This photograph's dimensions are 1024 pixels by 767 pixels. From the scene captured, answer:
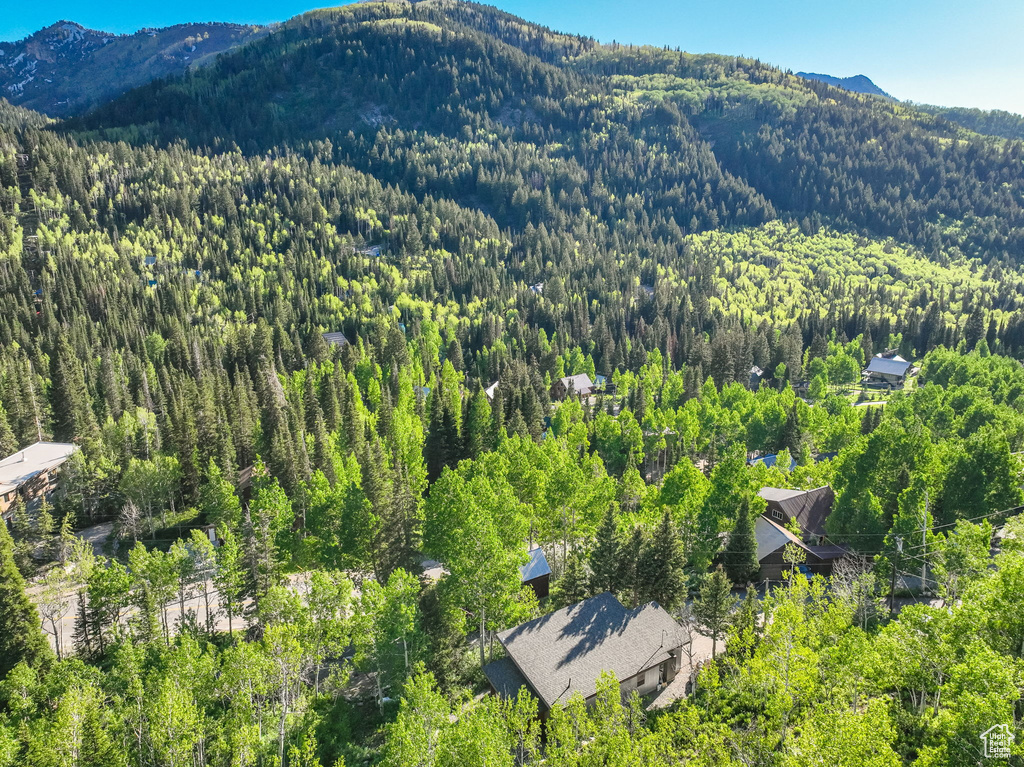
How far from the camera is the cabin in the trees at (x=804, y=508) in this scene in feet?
194

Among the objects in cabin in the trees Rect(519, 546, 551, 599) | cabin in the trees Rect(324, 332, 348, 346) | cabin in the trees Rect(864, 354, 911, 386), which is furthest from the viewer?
cabin in the trees Rect(864, 354, 911, 386)

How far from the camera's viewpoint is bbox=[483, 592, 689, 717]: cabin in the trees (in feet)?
122

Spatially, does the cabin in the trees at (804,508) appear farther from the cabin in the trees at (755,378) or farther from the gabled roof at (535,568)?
the cabin in the trees at (755,378)

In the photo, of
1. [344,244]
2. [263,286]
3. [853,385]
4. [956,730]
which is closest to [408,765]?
[956,730]

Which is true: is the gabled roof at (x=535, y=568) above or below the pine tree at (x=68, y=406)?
below

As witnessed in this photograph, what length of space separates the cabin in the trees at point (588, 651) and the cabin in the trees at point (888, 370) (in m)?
122

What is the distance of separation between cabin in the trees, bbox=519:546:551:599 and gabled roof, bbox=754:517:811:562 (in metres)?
20.1

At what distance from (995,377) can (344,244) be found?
560ft

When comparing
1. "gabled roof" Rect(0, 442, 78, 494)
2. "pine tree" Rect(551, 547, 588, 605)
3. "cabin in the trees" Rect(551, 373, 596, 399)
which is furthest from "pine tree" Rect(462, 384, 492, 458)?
"gabled roof" Rect(0, 442, 78, 494)

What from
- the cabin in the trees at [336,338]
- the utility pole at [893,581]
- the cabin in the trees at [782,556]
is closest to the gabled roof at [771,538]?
the cabin in the trees at [782,556]

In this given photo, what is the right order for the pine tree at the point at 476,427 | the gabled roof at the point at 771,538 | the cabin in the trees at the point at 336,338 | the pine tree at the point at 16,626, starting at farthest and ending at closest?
the cabin in the trees at the point at 336,338, the pine tree at the point at 476,427, the gabled roof at the point at 771,538, the pine tree at the point at 16,626

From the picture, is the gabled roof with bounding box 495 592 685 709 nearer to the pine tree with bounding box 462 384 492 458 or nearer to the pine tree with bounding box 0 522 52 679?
the pine tree with bounding box 0 522 52 679

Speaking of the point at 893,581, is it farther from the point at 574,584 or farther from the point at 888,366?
the point at 888,366

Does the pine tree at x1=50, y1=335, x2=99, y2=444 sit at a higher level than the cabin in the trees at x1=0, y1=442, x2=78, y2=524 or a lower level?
higher
